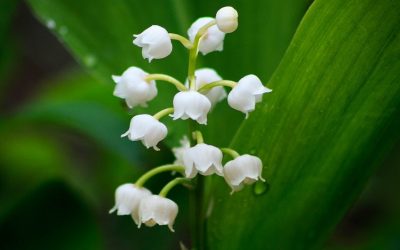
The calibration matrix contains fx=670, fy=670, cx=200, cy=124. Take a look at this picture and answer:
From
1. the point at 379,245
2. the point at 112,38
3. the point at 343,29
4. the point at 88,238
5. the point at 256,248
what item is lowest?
the point at 88,238

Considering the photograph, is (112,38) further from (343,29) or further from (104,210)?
(104,210)

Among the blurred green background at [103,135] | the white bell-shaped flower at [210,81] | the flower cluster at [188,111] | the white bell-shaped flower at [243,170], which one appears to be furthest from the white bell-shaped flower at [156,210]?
the blurred green background at [103,135]

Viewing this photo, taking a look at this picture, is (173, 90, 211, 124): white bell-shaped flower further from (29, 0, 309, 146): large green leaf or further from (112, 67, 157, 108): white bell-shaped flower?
(29, 0, 309, 146): large green leaf

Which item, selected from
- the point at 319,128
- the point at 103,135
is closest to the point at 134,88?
the point at 319,128

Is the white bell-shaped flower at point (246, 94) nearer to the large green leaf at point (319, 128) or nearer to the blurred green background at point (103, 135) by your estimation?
the large green leaf at point (319, 128)

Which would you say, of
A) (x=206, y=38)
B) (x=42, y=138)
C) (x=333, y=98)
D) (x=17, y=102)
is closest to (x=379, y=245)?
(x=333, y=98)

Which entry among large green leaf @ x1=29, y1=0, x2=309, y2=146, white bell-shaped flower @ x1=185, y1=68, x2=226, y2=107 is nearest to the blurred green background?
large green leaf @ x1=29, y1=0, x2=309, y2=146
